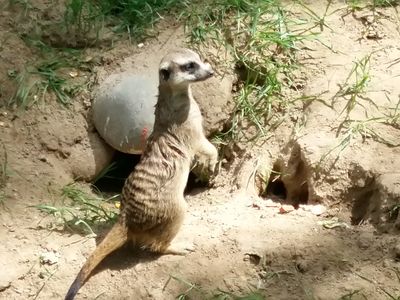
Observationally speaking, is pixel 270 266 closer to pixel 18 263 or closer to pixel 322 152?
pixel 322 152

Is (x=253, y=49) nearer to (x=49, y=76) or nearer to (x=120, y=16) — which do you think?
(x=120, y=16)

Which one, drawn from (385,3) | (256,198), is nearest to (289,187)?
(256,198)

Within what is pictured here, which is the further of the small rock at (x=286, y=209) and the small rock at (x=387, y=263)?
the small rock at (x=286, y=209)

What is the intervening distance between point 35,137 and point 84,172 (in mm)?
285

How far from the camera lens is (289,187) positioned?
3.48 meters

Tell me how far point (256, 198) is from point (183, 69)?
699 millimetres

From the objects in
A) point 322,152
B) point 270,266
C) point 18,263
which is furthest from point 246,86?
point 18,263

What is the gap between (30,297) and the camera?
2.87m

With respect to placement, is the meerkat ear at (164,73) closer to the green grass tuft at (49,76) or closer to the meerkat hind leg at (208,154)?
the meerkat hind leg at (208,154)

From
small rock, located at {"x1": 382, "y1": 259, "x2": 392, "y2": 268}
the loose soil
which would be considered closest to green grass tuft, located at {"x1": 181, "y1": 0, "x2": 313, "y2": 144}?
the loose soil

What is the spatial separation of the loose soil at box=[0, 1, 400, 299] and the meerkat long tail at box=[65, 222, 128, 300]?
94 mm

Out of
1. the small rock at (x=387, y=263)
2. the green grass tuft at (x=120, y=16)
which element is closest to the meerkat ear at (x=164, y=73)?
the green grass tuft at (x=120, y=16)

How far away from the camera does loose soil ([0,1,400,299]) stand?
9.24 feet

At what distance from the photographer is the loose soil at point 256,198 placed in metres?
2.82
